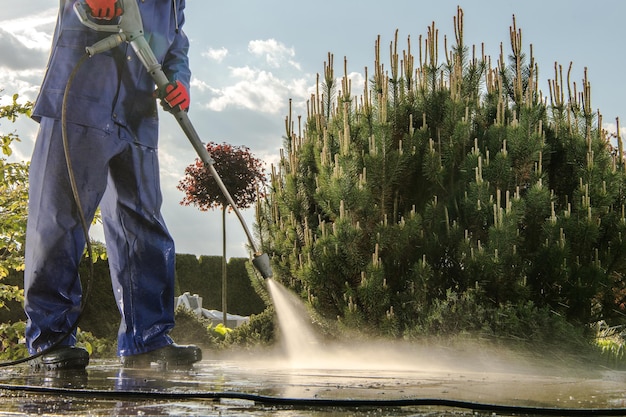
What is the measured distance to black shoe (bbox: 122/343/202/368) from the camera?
403 centimetres

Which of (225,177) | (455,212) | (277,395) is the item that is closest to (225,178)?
(225,177)

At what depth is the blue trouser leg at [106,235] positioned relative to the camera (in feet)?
12.1

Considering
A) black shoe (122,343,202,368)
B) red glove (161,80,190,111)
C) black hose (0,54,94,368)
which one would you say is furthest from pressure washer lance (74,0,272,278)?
black shoe (122,343,202,368)

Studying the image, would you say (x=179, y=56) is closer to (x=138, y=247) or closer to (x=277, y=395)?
(x=138, y=247)

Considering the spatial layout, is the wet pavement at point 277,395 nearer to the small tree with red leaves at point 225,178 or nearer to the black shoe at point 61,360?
the black shoe at point 61,360

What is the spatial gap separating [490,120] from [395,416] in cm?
526

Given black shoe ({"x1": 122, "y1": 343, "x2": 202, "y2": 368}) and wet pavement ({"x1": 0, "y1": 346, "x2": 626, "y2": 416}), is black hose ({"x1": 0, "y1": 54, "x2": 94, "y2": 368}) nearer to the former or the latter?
wet pavement ({"x1": 0, "y1": 346, "x2": 626, "y2": 416})

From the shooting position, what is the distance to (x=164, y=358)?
4.04 metres

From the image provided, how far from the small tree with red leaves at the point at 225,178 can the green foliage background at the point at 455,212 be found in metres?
5.69

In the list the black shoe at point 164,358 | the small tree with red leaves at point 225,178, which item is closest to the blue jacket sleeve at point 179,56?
the black shoe at point 164,358

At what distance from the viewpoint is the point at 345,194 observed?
6051mm

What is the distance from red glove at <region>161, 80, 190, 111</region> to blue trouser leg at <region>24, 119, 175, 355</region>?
0.92 ft

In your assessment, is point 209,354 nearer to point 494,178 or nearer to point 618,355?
point 494,178

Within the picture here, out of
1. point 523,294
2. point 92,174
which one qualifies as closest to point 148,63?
point 92,174
